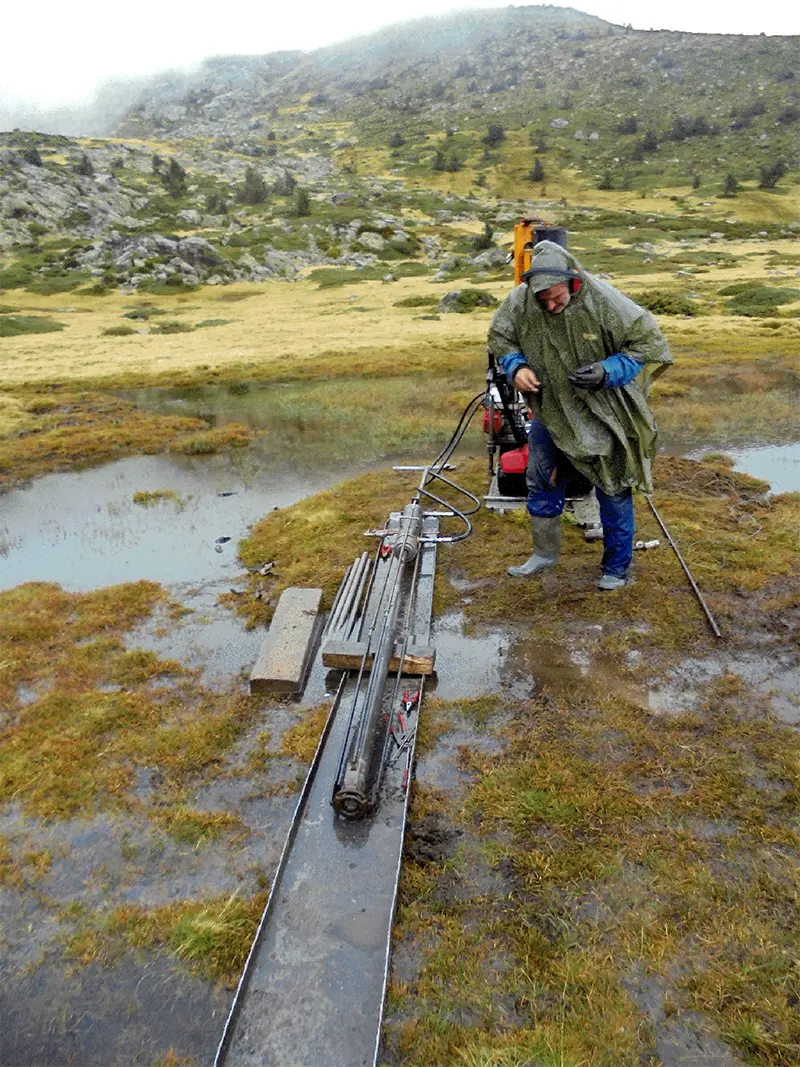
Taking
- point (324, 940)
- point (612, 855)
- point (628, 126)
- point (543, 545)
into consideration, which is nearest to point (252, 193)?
point (543, 545)

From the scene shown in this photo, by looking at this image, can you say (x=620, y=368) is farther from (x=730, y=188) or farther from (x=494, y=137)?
(x=494, y=137)

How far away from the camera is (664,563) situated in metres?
8.06

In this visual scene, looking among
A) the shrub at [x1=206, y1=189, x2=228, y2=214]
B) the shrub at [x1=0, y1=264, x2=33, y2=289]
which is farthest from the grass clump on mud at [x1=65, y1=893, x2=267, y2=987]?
the shrub at [x1=206, y1=189, x2=228, y2=214]

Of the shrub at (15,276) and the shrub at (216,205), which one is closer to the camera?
the shrub at (15,276)

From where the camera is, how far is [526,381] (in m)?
6.10

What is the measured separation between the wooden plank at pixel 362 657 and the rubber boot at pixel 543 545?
1.77 metres

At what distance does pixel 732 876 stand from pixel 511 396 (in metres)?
7.15

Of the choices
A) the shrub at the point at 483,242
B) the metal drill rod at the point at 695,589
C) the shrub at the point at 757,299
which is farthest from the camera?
the shrub at the point at 483,242

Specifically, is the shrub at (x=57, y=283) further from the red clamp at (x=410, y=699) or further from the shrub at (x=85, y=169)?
the red clamp at (x=410, y=699)

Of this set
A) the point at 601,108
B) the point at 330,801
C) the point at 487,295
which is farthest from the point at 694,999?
the point at 601,108

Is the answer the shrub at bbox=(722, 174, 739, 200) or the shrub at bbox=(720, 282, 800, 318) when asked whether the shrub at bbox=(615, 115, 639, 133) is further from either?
the shrub at bbox=(720, 282, 800, 318)

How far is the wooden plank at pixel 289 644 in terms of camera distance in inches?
249

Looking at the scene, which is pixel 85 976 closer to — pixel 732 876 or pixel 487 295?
pixel 732 876

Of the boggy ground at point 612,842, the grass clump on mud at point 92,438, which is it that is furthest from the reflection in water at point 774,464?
the grass clump on mud at point 92,438
